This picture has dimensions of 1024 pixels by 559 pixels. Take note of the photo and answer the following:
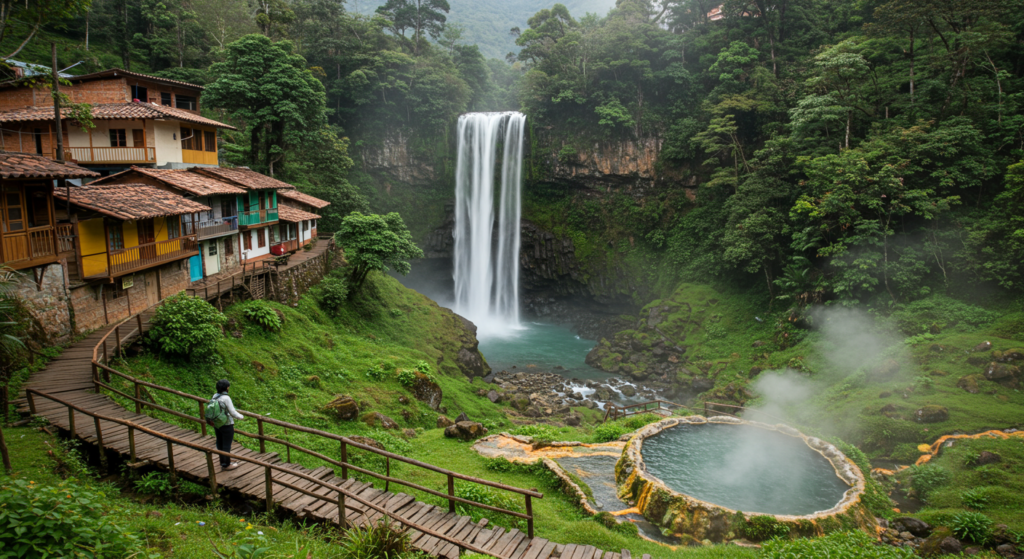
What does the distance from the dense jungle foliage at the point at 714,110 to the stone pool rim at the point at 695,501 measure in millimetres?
13142

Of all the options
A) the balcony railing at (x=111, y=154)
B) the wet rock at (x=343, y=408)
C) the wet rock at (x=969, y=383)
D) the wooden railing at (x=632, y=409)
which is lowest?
the wooden railing at (x=632, y=409)

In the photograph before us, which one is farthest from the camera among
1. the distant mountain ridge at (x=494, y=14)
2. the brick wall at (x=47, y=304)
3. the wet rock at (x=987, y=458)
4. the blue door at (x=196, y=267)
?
the distant mountain ridge at (x=494, y=14)

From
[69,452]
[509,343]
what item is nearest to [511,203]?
[509,343]

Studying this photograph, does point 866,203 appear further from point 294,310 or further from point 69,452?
point 69,452

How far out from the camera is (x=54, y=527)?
4.98 meters

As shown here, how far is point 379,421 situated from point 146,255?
30.9 feet

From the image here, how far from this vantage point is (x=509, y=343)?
35562mm

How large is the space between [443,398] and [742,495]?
39.5 ft

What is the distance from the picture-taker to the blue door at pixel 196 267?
19.7 metres

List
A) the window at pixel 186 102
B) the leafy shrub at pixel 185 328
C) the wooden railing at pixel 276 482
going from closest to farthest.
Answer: the wooden railing at pixel 276 482, the leafy shrub at pixel 185 328, the window at pixel 186 102

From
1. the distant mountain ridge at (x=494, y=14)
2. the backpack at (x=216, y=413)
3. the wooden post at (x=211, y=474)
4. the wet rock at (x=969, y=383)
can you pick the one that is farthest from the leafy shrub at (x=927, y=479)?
the distant mountain ridge at (x=494, y=14)

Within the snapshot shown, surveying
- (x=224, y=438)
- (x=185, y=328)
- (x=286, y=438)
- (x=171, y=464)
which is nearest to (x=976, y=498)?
(x=286, y=438)

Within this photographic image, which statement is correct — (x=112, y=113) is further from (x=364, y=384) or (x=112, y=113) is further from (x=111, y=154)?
(x=364, y=384)

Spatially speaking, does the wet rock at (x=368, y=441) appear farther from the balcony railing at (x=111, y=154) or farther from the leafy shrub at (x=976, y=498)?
the balcony railing at (x=111, y=154)
